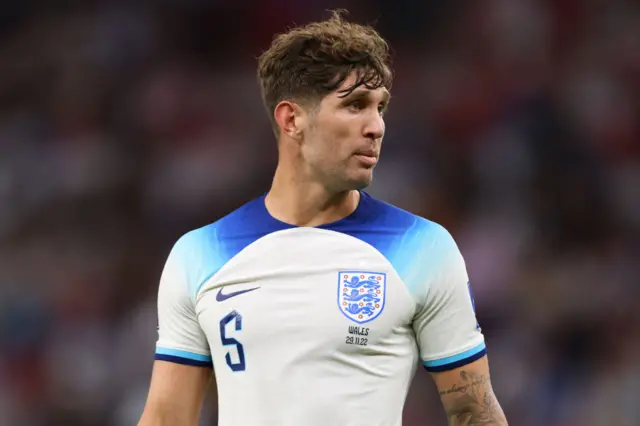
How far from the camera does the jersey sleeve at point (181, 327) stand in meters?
3.23

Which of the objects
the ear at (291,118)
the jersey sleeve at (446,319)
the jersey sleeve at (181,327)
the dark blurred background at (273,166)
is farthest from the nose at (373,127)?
the dark blurred background at (273,166)

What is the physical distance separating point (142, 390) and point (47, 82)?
2.45 m

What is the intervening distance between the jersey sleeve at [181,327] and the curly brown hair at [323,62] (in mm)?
607

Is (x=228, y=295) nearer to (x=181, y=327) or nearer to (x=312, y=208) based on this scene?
(x=181, y=327)

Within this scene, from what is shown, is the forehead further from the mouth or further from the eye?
the mouth

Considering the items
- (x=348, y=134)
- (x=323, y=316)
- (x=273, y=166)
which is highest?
(x=348, y=134)

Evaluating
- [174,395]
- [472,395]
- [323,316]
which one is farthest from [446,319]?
[174,395]

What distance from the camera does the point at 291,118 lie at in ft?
10.5

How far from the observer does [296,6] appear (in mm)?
7262

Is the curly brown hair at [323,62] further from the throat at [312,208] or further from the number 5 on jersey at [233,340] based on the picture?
the number 5 on jersey at [233,340]

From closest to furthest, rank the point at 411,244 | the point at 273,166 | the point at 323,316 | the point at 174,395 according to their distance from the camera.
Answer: the point at 323,316 → the point at 411,244 → the point at 174,395 → the point at 273,166

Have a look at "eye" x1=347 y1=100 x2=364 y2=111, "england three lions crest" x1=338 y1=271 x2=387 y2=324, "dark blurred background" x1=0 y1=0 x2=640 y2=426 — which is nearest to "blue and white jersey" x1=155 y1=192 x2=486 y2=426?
"england three lions crest" x1=338 y1=271 x2=387 y2=324

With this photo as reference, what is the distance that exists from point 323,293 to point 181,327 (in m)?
0.48

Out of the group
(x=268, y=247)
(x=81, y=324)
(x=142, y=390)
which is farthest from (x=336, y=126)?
(x=81, y=324)
